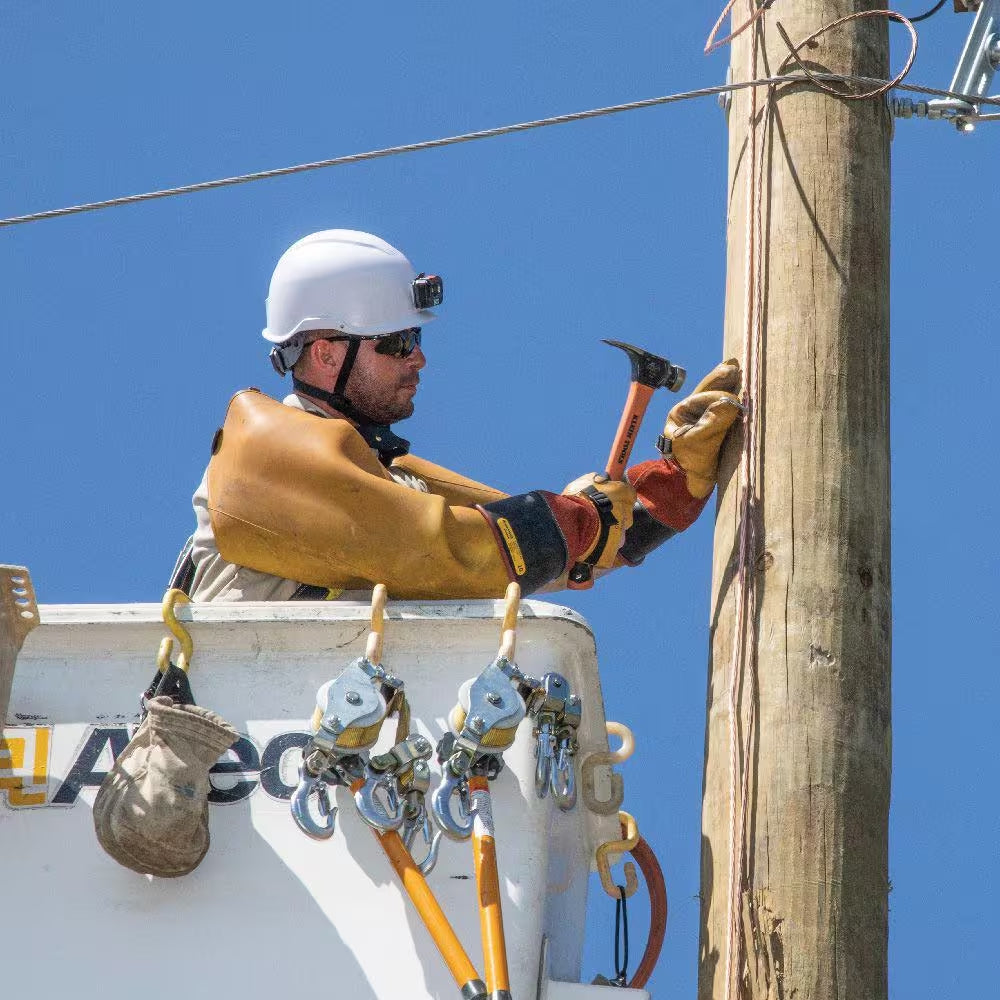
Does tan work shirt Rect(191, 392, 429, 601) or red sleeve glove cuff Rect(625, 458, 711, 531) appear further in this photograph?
red sleeve glove cuff Rect(625, 458, 711, 531)

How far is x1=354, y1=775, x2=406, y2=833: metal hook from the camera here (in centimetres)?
556

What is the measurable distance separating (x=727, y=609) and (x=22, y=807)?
5.62 ft

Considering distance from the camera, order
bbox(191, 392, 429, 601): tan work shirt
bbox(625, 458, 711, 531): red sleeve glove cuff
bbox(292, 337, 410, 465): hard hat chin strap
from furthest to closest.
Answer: bbox(292, 337, 410, 465): hard hat chin strap, bbox(625, 458, 711, 531): red sleeve glove cuff, bbox(191, 392, 429, 601): tan work shirt

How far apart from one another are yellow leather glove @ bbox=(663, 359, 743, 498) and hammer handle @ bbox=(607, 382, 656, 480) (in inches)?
15.1

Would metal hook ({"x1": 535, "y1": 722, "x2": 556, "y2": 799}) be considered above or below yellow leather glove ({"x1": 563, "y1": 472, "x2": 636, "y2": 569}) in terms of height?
below

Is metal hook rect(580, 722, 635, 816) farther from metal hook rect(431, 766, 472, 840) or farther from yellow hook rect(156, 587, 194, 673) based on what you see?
yellow hook rect(156, 587, 194, 673)

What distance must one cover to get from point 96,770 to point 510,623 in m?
1.02

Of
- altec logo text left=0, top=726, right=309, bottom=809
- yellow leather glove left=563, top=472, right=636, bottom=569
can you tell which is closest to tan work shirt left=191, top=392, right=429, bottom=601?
yellow leather glove left=563, top=472, right=636, bottom=569

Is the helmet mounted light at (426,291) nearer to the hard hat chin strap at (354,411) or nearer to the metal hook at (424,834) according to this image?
the hard hat chin strap at (354,411)

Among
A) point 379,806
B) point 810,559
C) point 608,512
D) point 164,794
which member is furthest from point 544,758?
point 608,512

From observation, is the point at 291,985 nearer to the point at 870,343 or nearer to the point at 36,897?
the point at 36,897

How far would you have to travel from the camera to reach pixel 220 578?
6.74 m

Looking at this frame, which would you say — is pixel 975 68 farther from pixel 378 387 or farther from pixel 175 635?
pixel 175 635

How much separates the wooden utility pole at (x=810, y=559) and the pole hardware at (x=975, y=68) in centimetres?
37
